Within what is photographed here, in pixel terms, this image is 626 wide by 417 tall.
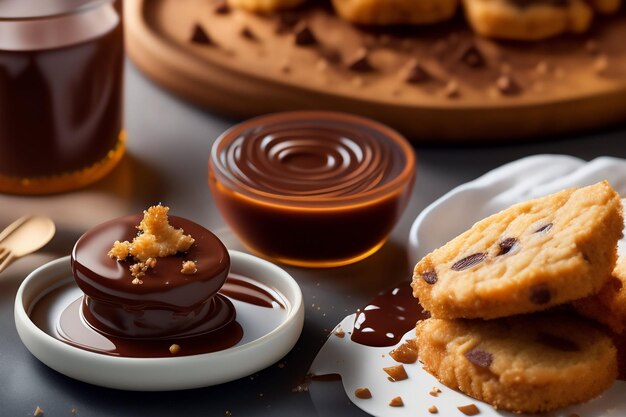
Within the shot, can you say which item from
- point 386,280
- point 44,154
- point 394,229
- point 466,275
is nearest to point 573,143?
point 394,229

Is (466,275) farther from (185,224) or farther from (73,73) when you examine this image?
(73,73)

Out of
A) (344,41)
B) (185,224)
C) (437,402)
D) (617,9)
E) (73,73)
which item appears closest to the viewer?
(437,402)

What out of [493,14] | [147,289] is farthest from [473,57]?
[147,289]

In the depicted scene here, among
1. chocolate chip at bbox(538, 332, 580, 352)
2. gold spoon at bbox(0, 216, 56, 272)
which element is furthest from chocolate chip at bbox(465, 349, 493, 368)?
gold spoon at bbox(0, 216, 56, 272)

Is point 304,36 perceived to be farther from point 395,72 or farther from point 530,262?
point 530,262

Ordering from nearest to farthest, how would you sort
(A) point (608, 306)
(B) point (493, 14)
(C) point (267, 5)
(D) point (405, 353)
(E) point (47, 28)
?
(A) point (608, 306), (D) point (405, 353), (E) point (47, 28), (B) point (493, 14), (C) point (267, 5)

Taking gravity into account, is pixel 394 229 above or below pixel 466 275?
below

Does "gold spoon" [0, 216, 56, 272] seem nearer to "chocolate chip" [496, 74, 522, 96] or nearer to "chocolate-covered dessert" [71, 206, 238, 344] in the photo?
"chocolate-covered dessert" [71, 206, 238, 344]
